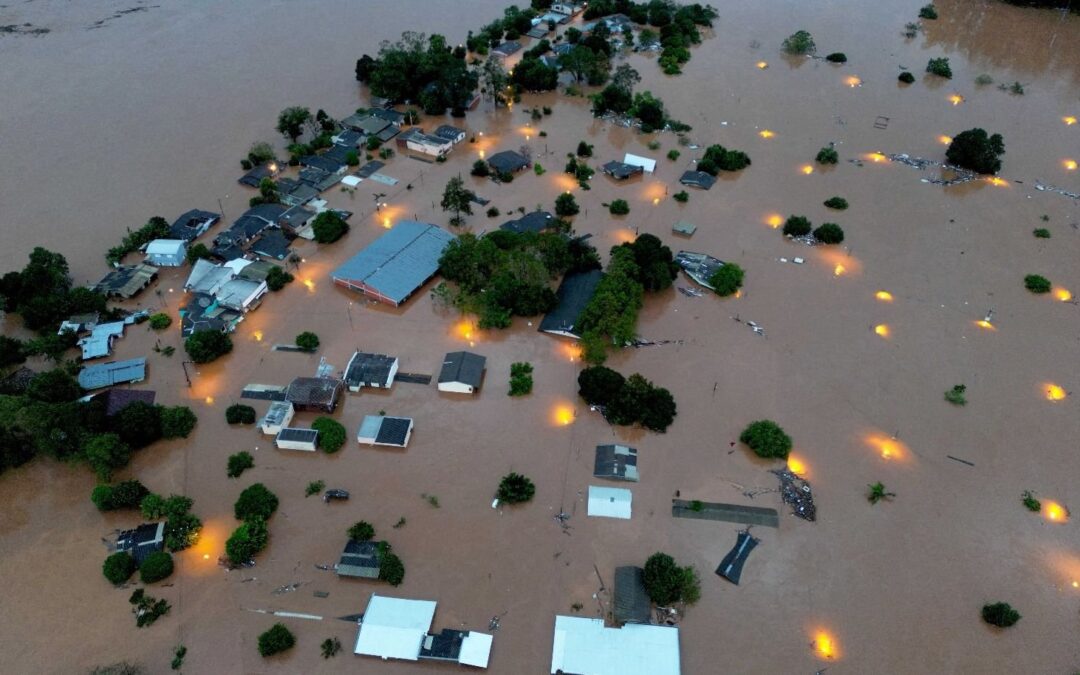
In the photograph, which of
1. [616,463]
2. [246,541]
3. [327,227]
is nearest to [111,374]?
[246,541]

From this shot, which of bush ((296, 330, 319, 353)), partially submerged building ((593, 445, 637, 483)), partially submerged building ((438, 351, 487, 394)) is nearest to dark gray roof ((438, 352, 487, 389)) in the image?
partially submerged building ((438, 351, 487, 394))

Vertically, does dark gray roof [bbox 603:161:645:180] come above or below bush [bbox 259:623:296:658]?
above

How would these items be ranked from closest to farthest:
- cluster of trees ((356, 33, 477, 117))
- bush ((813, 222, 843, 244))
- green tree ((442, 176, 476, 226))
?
bush ((813, 222, 843, 244)), green tree ((442, 176, 476, 226)), cluster of trees ((356, 33, 477, 117))

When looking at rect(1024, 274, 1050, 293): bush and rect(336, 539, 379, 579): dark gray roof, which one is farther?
rect(1024, 274, 1050, 293): bush

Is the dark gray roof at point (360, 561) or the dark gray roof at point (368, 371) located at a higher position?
the dark gray roof at point (368, 371)

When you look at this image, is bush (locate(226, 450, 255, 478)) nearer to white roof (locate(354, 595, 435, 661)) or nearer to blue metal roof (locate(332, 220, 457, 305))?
white roof (locate(354, 595, 435, 661))

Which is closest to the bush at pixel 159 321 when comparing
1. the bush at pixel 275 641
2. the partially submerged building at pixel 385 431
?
the partially submerged building at pixel 385 431

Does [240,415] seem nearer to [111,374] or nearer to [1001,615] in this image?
[111,374]

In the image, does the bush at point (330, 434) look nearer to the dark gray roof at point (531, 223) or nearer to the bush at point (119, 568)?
the bush at point (119, 568)
